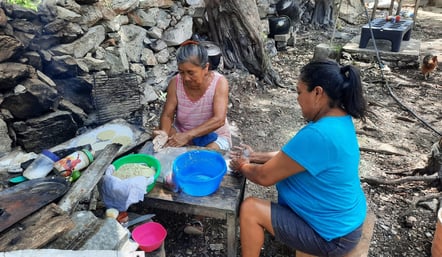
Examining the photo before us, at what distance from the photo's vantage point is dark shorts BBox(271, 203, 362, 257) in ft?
5.97

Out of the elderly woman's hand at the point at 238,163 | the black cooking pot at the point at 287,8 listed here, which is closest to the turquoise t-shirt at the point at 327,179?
the elderly woman's hand at the point at 238,163

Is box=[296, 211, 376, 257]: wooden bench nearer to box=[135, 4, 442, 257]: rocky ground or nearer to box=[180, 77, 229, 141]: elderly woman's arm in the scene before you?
box=[135, 4, 442, 257]: rocky ground

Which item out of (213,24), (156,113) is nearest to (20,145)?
(156,113)

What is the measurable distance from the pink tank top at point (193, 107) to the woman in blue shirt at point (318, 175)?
82 cm

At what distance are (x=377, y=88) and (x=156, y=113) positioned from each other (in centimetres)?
372

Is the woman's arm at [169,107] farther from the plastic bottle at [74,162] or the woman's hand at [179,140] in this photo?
the plastic bottle at [74,162]

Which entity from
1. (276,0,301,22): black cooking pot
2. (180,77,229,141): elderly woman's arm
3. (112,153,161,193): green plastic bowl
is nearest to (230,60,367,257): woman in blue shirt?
(112,153,161,193): green plastic bowl

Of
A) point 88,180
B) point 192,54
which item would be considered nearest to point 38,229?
point 88,180

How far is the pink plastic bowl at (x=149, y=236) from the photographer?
176 centimetres

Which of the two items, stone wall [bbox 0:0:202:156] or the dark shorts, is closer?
the dark shorts

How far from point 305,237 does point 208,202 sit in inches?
21.7

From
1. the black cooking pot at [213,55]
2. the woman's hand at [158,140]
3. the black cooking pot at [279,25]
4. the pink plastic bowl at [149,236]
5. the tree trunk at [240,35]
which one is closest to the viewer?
the pink plastic bowl at [149,236]

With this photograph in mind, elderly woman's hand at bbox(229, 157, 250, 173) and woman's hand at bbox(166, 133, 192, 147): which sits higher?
elderly woman's hand at bbox(229, 157, 250, 173)

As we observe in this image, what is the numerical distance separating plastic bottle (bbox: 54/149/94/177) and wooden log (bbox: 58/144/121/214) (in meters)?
0.06
